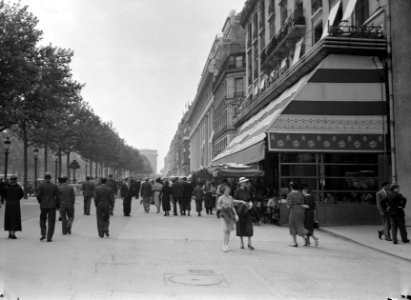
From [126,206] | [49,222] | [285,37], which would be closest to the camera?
[49,222]

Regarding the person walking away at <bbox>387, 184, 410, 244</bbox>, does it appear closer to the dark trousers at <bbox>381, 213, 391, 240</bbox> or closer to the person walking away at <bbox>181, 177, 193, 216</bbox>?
the dark trousers at <bbox>381, 213, 391, 240</bbox>

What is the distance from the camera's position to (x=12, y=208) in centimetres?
1456

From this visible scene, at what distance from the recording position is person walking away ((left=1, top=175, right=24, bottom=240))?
1434 cm

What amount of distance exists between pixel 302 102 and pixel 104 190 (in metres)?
9.06

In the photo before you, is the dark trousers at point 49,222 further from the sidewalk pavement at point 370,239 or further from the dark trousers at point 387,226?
the dark trousers at point 387,226

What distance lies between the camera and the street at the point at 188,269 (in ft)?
25.4

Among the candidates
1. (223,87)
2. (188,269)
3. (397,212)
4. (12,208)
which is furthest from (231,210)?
(223,87)

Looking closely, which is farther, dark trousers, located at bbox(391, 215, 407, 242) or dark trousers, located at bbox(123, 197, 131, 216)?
dark trousers, located at bbox(123, 197, 131, 216)

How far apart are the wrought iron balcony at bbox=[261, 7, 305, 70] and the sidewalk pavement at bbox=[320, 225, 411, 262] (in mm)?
12417

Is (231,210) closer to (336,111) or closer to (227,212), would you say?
(227,212)

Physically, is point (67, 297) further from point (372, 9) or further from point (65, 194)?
point (372, 9)

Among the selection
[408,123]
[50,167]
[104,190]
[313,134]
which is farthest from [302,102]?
[50,167]

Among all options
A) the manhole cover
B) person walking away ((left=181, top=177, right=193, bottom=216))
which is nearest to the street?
the manhole cover

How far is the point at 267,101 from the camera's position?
2945 centimetres
